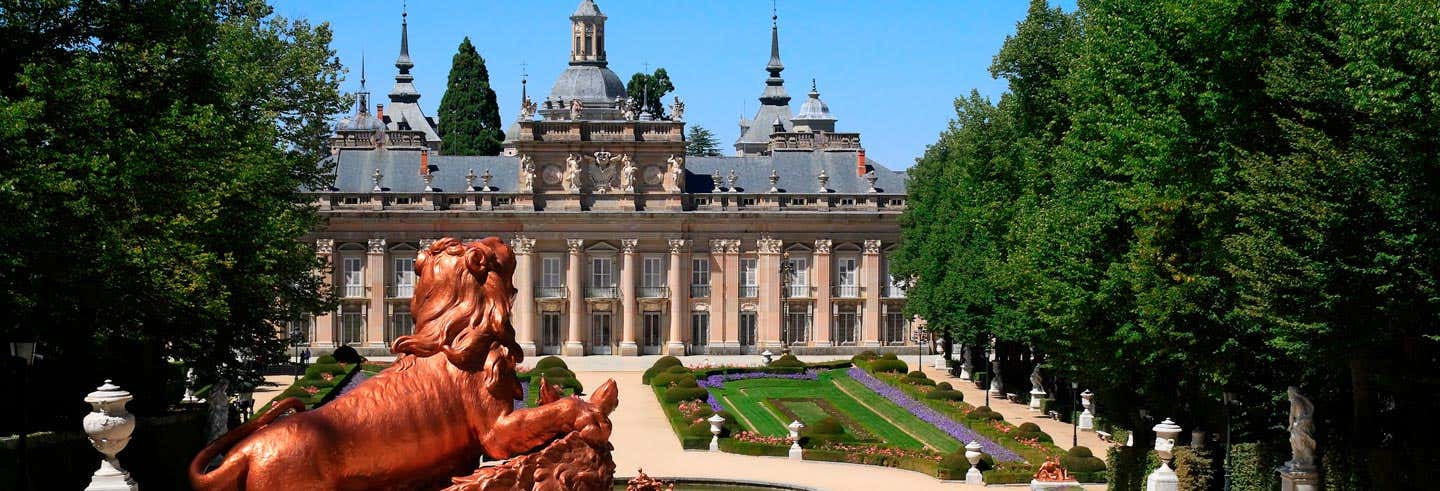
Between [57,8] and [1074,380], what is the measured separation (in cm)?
2174

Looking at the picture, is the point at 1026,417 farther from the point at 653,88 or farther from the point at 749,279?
the point at 653,88

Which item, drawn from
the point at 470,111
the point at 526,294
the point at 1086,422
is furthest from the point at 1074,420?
the point at 470,111

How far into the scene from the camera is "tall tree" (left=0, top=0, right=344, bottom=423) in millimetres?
25906

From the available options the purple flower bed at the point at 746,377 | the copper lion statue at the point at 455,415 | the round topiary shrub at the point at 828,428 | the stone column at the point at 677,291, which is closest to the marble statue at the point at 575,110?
the stone column at the point at 677,291

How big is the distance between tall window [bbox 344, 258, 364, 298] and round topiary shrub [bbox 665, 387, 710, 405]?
28533mm

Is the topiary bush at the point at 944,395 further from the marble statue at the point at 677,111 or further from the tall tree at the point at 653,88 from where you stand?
the tall tree at the point at 653,88

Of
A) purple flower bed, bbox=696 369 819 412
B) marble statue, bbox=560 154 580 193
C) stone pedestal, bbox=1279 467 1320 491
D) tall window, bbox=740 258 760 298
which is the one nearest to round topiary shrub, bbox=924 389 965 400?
purple flower bed, bbox=696 369 819 412

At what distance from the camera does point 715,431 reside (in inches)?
1647

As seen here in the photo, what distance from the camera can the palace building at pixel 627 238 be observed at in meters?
75.7

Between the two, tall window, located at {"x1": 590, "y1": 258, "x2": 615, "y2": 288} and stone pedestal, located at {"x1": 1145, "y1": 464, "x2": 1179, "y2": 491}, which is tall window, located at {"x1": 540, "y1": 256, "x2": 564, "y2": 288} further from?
stone pedestal, located at {"x1": 1145, "y1": 464, "x2": 1179, "y2": 491}

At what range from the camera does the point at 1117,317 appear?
3259cm

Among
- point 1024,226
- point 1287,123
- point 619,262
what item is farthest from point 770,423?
point 619,262

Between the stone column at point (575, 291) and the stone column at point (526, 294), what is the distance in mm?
1497

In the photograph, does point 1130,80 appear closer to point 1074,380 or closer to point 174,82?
point 1074,380
